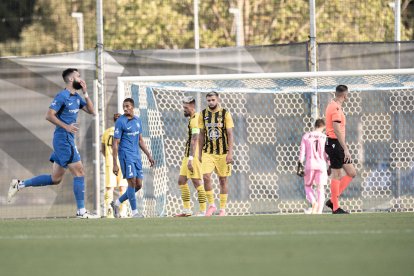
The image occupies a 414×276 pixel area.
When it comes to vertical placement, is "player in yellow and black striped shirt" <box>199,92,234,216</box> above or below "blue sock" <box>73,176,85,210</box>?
above

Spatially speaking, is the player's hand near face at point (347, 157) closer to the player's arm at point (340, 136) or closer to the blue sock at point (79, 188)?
the player's arm at point (340, 136)

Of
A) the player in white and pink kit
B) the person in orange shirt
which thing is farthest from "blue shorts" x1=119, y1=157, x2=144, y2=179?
the player in white and pink kit

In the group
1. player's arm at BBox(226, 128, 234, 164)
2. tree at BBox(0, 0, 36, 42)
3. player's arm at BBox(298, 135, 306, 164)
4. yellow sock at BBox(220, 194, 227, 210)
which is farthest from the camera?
tree at BBox(0, 0, 36, 42)

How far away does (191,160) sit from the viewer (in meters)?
15.6

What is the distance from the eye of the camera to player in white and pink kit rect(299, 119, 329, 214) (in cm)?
1733

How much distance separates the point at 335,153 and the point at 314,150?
7.97 ft

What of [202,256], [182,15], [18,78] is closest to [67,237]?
[202,256]

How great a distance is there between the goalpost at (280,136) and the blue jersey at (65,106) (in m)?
3.67

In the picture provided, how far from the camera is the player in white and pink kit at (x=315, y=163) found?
17.3 m

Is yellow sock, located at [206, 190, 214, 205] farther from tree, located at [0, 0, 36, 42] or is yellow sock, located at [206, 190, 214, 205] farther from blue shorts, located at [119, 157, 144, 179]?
tree, located at [0, 0, 36, 42]

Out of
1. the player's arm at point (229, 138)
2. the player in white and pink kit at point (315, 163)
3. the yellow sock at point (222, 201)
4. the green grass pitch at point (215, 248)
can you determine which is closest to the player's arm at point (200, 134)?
the player's arm at point (229, 138)

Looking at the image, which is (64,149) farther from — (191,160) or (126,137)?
(191,160)

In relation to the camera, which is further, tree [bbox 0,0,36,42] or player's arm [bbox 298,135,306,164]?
tree [bbox 0,0,36,42]

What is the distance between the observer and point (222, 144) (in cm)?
1555
